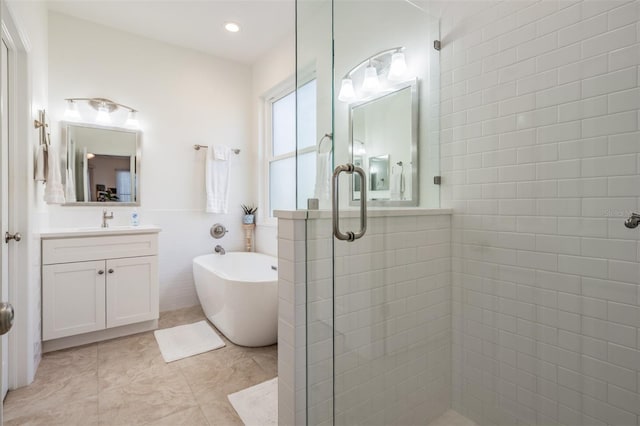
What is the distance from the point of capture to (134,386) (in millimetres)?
2043

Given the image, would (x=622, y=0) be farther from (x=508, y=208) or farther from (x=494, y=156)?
(x=508, y=208)

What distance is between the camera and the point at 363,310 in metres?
1.50

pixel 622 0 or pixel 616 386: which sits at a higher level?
pixel 622 0

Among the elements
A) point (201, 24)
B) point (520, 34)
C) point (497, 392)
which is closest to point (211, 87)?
point (201, 24)

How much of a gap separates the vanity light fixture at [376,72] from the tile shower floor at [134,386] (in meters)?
1.75

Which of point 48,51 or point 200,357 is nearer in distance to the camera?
point 200,357

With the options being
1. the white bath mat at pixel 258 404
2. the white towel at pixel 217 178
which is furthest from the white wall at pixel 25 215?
the white towel at pixel 217 178

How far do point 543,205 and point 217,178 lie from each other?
120 inches

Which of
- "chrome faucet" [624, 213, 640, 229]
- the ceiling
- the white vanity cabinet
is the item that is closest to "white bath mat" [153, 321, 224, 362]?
the white vanity cabinet

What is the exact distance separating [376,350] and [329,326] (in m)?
0.31

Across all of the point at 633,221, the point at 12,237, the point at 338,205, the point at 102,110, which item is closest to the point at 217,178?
the point at 102,110

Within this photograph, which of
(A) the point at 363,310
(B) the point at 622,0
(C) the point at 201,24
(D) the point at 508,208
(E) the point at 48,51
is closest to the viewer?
(B) the point at 622,0

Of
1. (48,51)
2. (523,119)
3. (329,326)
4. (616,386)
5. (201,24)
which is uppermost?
(201,24)

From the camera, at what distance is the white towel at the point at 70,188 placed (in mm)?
2920
